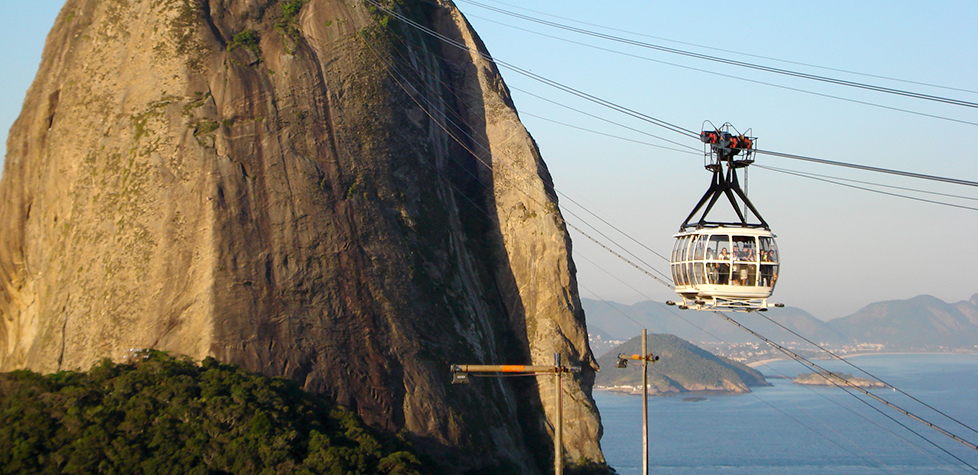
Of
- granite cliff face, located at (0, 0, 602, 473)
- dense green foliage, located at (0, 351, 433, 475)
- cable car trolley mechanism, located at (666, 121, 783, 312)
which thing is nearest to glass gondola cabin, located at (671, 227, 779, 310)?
cable car trolley mechanism, located at (666, 121, 783, 312)

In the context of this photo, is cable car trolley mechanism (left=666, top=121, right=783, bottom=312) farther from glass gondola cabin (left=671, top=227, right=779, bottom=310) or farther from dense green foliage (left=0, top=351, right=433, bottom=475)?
dense green foliage (left=0, top=351, right=433, bottom=475)

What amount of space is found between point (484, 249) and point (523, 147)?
696cm

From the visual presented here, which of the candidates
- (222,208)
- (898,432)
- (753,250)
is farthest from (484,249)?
(898,432)

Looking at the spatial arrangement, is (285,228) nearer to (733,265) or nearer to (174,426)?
(174,426)

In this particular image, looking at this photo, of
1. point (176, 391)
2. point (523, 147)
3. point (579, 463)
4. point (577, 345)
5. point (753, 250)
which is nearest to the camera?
point (753, 250)

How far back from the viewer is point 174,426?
33.4m

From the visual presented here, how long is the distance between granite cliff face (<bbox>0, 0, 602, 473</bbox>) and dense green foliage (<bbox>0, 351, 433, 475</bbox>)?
2735 millimetres

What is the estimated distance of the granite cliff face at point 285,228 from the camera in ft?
133

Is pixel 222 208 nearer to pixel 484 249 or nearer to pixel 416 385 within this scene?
pixel 416 385

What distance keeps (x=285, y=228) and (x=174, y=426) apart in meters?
12.4

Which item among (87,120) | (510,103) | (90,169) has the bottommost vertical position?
(90,169)

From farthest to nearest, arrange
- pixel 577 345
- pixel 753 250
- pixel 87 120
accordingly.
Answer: pixel 577 345, pixel 87 120, pixel 753 250

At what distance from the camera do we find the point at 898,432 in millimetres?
181750

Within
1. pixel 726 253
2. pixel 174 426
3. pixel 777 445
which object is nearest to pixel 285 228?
pixel 174 426
